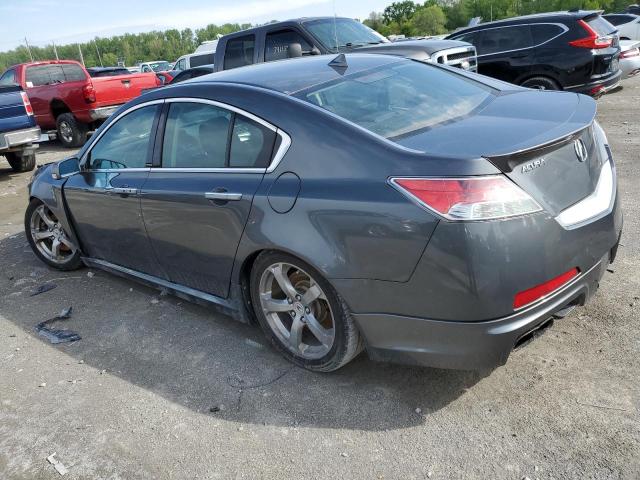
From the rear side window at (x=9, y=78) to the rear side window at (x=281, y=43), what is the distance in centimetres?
764

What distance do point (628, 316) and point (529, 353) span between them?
0.74m

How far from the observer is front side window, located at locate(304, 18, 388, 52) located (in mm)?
8641

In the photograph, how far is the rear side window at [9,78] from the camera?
13.4m

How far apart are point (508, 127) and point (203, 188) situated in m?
1.78

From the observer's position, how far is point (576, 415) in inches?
106

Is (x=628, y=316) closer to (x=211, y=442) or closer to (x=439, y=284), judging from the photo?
(x=439, y=284)

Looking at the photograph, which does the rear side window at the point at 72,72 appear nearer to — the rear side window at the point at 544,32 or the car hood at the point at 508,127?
the rear side window at the point at 544,32

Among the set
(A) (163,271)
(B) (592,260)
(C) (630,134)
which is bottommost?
(C) (630,134)

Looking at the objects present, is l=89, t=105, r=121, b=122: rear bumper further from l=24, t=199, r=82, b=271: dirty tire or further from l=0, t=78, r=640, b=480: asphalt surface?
l=0, t=78, r=640, b=480: asphalt surface

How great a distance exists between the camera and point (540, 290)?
2545mm

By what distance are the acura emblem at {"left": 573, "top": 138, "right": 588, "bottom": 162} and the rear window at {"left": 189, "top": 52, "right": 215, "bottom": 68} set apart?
16384 mm

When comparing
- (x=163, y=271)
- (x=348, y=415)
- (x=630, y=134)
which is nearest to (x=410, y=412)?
(x=348, y=415)

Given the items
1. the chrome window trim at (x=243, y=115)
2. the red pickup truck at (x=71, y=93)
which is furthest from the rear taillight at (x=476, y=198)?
the red pickup truck at (x=71, y=93)

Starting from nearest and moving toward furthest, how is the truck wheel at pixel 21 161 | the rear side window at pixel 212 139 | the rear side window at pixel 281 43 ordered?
the rear side window at pixel 212 139, the rear side window at pixel 281 43, the truck wheel at pixel 21 161
